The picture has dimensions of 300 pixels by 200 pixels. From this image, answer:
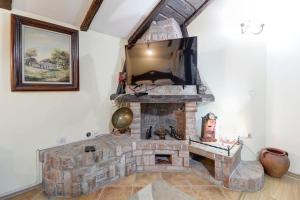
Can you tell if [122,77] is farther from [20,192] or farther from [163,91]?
[20,192]

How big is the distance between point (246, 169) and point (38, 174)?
118 inches

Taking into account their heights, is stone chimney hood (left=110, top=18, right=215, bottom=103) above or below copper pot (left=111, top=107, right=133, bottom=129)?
above

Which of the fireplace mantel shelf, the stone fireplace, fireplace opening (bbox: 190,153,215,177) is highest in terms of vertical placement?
the fireplace mantel shelf

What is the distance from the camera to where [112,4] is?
2855mm

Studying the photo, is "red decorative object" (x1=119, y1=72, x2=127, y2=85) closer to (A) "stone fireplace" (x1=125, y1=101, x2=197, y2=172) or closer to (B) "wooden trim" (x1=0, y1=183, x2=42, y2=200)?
(A) "stone fireplace" (x1=125, y1=101, x2=197, y2=172)

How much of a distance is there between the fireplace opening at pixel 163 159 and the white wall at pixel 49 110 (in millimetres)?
1085

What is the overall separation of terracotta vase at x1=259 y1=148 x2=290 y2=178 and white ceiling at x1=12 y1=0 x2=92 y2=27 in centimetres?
348

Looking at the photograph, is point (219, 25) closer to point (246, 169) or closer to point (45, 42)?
point (246, 169)

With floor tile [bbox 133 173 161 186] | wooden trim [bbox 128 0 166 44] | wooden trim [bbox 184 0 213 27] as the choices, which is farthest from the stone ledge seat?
wooden trim [bbox 184 0 213 27]

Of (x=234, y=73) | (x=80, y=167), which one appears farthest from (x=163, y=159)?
(x=234, y=73)

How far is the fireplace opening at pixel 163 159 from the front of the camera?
3.24m

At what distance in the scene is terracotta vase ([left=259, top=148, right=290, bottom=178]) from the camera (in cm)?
283

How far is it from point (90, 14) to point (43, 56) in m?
0.90

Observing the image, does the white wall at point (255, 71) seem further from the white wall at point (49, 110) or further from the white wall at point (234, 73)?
the white wall at point (49, 110)
